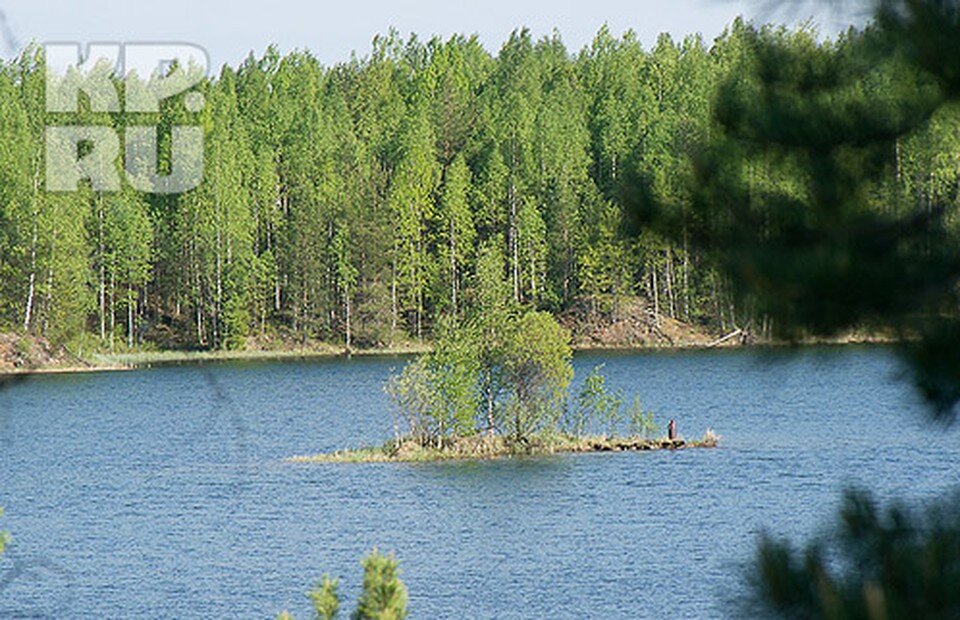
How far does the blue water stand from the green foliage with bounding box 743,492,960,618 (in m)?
12.2

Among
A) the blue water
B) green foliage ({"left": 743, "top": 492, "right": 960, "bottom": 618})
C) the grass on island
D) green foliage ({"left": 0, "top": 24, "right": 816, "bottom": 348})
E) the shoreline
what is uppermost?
green foliage ({"left": 0, "top": 24, "right": 816, "bottom": 348})

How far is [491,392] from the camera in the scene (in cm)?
3988

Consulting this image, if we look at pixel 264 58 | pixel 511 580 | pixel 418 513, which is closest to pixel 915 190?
pixel 511 580

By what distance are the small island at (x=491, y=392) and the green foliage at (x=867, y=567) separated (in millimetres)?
32550

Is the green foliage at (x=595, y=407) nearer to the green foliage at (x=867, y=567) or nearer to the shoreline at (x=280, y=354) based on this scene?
the shoreline at (x=280, y=354)

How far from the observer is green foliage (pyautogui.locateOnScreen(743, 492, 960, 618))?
17.4 ft

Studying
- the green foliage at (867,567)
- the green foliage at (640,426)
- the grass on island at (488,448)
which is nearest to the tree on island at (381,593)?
the green foliage at (867,567)

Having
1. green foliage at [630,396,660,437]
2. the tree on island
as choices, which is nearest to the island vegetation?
green foliage at [630,396,660,437]

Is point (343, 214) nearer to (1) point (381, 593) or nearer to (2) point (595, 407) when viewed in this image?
(2) point (595, 407)

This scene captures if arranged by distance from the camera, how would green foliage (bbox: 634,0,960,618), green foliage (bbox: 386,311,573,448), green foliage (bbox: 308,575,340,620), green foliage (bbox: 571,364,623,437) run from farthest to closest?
green foliage (bbox: 571,364,623,437), green foliage (bbox: 386,311,573,448), green foliage (bbox: 308,575,340,620), green foliage (bbox: 634,0,960,618)

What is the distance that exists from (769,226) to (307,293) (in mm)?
71370

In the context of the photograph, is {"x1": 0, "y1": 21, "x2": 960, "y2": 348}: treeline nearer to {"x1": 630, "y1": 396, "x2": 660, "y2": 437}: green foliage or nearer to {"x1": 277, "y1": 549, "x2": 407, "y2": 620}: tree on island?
{"x1": 630, "y1": 396, "x2": 660, "y2": 437}: green foliage

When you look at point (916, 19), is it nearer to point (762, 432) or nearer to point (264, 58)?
point (762, 432)

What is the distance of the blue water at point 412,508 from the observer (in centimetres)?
2734
